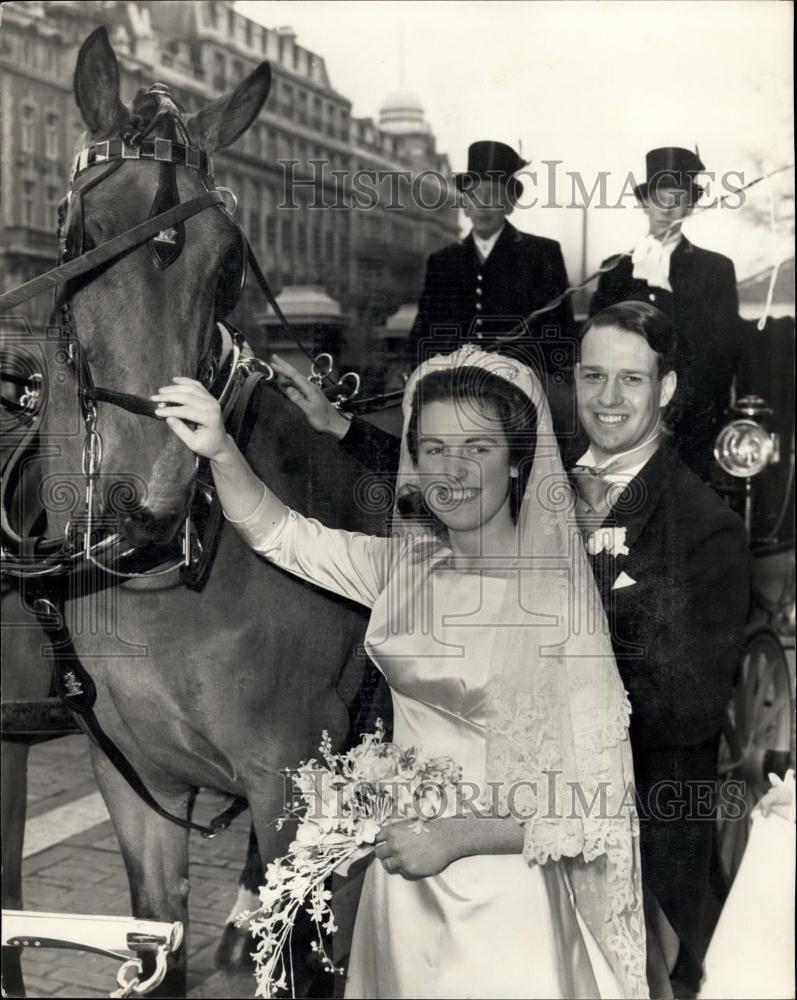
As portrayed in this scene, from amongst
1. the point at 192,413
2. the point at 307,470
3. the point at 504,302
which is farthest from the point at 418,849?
the point at 504,302

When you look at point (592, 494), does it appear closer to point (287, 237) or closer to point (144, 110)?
point (287, 237)

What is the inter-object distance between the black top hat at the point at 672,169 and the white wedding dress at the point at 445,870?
101 centimetres

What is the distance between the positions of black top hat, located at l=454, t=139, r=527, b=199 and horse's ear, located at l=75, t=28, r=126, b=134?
31.5 inches

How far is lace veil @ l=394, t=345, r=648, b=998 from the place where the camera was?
6.49 ft

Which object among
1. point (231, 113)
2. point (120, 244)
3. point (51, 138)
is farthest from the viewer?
point (51, 138)

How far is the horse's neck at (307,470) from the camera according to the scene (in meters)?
2.30

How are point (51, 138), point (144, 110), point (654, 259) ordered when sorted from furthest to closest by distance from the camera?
point (51, 138)
point (654, 259)
point (144, 110)

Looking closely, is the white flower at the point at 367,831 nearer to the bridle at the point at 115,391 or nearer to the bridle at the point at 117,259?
the bridle at the point at 115,391

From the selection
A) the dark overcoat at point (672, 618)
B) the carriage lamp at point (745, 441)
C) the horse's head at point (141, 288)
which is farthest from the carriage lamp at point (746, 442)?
the horse's head at point (141, 288)

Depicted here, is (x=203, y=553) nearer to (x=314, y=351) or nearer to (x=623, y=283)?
(x=314, y=351)

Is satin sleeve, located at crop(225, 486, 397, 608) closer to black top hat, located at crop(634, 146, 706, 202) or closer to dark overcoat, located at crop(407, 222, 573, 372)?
dark overcoat, located at crop(407, 222, 573, 372)

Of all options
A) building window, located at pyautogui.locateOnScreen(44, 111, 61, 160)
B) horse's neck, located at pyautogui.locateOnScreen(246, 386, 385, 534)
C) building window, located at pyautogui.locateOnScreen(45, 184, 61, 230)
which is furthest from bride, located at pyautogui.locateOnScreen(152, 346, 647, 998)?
A: building window, located at pyautogui.locateOnScreen(44, 111, 61, 160)

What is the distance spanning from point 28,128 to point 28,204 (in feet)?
0.62

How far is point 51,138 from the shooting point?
241cm
